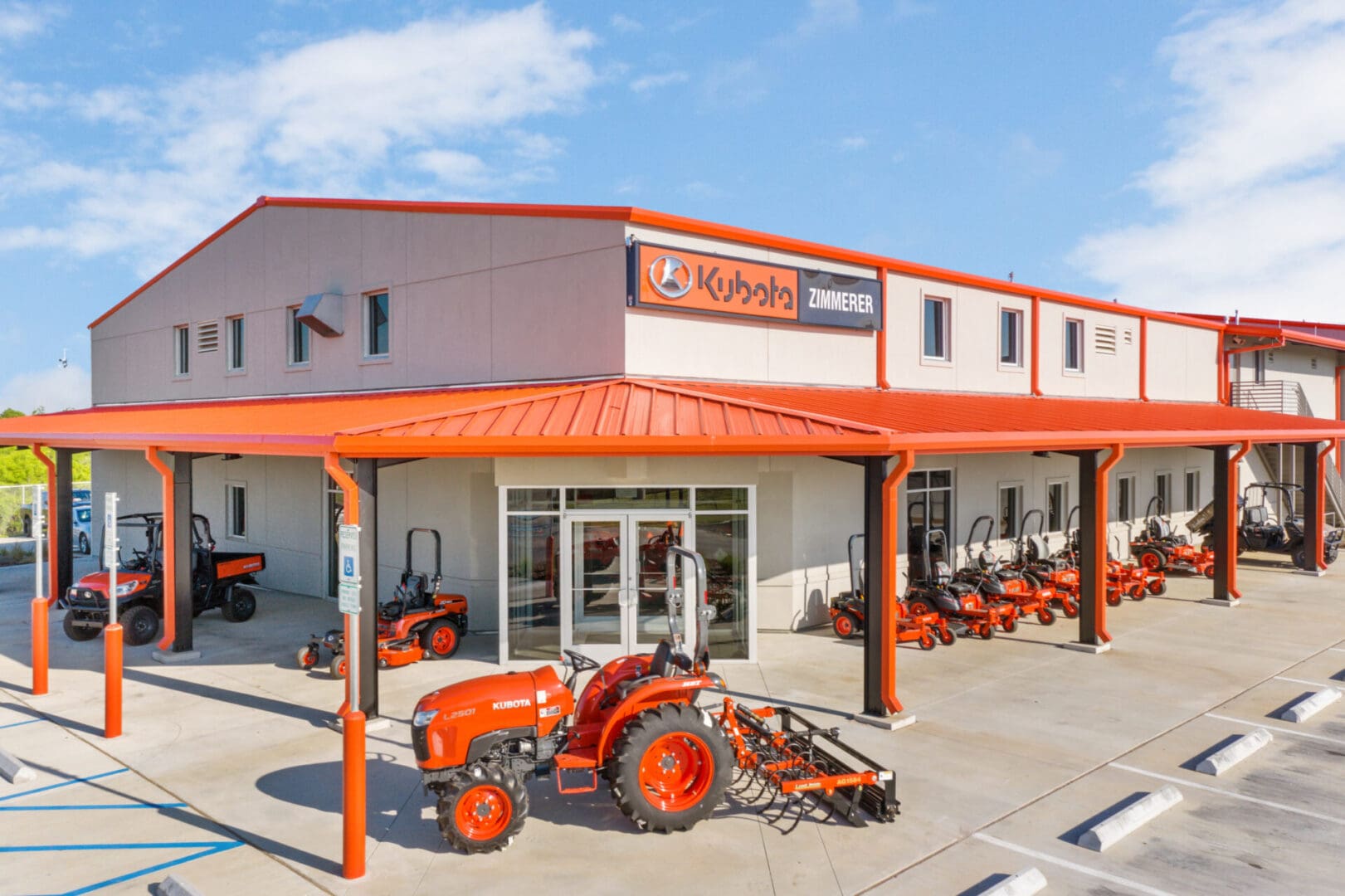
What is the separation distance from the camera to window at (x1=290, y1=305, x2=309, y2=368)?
17547mm

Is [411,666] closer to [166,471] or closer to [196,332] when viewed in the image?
[166,471]

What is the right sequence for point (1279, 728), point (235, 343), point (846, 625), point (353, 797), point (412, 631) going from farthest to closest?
point (235, 343) → point (846, 625) → point (412, 631) → point (1279, 728) → point (353, 797)

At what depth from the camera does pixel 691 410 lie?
10.0 metres

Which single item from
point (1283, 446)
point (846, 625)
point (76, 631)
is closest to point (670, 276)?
point (846, 625)

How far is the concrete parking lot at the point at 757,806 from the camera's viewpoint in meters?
6.19

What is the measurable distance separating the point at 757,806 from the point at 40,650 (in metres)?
8.74

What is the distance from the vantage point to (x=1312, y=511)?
64.0 ft

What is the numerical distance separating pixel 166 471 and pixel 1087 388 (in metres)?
18.0

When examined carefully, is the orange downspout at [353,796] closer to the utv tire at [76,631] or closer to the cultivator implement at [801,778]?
the cultivator implement at [801,778]

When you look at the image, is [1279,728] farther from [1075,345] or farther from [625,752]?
[1075,345]

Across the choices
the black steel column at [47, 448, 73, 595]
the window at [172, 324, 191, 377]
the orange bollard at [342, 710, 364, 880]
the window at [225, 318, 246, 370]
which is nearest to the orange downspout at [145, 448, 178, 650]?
the black steel column at [47, 448, 73, 595]

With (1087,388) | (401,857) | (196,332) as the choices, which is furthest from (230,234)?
(1087,388)

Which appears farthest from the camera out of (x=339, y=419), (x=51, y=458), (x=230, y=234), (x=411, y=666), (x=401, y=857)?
(x=230, y=234)

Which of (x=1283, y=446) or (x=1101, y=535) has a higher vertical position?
(x=1283, y=446)
